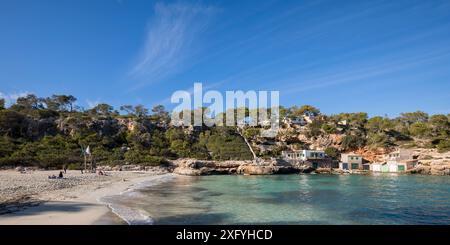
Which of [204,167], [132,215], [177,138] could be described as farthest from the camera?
[177,138]

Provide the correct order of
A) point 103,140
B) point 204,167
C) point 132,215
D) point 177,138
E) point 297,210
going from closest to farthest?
1. point 132,215
2. point 297,210
3. point 204,167
4. point 103,140
5. point 177,138

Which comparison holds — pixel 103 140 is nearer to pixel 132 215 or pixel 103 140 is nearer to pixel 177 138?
pixel 177 138

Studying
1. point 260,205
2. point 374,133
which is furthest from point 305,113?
point 260,205

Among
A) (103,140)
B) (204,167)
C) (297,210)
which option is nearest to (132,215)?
(297,210)

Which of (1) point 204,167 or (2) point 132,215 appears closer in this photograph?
(2) point 132,215

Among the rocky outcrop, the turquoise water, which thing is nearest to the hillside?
the rocky outcrop

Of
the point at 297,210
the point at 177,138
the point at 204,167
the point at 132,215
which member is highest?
the point at 177,138

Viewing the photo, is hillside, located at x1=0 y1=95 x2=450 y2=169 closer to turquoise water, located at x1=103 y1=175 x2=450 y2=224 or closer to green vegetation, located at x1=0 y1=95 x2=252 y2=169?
green vegetation, located at x1=0 y1=95 x2=252 y2=169

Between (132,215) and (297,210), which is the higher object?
(132,215)

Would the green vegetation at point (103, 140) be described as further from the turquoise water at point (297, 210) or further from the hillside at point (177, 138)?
the turquoise water at point (297, 210)

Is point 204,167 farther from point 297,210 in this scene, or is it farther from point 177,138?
point 297,210

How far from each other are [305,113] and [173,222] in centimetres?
8948

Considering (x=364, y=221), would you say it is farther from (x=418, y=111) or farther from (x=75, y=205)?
(x=418, y=111)

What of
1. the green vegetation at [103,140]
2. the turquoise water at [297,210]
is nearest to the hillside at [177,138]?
the green vegetation at [103,140]
